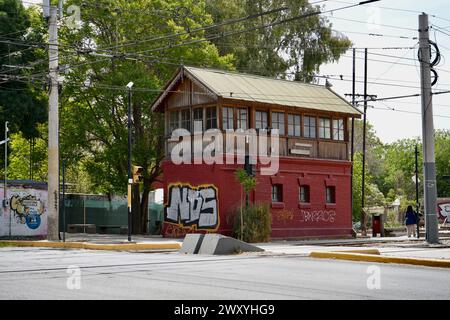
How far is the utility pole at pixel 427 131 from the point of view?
3023cm

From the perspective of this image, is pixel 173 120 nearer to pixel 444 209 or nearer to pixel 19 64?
pixel 19 64

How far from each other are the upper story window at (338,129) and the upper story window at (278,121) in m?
4.02

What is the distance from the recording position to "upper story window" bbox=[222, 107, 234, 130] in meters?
34.2

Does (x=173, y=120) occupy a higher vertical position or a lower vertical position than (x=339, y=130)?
higher

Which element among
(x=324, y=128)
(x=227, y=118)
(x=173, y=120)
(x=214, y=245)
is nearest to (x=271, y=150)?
(x=227, y=118)

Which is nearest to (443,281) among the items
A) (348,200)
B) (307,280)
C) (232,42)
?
(307,280)

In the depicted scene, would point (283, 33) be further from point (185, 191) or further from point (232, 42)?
point (185, 191)

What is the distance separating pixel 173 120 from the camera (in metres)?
37.2

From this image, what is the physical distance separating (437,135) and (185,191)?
222 ft

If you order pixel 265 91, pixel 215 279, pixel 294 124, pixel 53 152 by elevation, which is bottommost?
pixel 215 279

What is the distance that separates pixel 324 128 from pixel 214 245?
1667 cm

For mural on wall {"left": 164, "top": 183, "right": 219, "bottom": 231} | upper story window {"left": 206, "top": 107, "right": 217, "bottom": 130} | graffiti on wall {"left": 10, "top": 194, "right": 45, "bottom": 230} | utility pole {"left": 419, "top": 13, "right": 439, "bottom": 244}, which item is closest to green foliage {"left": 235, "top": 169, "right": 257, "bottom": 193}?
mural on wall {"left": 164, "top": 183, "right": 219, "bottom": 231}

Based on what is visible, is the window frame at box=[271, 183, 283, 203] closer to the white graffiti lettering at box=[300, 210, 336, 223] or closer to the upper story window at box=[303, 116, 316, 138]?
the white graffiti lettering at box=[300, 210, 336, 223]

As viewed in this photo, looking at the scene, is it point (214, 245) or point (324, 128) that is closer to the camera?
point (214, 245)
